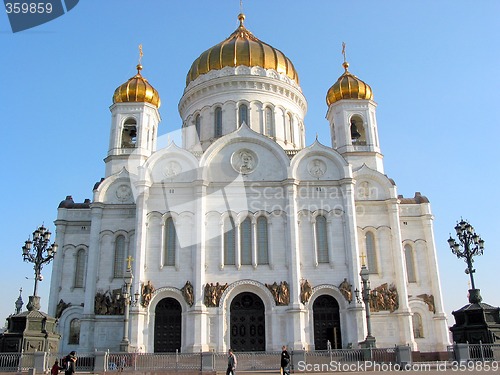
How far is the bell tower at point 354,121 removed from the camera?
30.4 metres

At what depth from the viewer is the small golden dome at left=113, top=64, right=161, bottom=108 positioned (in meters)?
31.2

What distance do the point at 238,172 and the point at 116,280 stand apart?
8838 mm

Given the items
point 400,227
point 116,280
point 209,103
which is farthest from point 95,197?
point 400,227

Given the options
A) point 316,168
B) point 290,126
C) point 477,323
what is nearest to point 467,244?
point 477,323

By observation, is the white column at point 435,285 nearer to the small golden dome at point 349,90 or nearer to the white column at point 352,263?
the white column at point 352,263

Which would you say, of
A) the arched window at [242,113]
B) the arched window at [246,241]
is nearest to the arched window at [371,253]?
the arched window at [246,241]

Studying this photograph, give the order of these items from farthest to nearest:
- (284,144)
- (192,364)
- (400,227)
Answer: (284,144) → (400,227) → (192,364)

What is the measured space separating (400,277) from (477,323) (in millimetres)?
8091

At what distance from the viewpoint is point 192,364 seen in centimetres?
1927

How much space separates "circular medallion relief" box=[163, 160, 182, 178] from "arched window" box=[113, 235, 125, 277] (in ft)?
14.4

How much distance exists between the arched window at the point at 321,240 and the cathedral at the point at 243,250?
0.06 metres

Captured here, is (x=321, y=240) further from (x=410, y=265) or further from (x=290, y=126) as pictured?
(x=290, y=126)

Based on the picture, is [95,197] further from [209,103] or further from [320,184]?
[320,184]

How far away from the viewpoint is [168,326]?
25.2m
